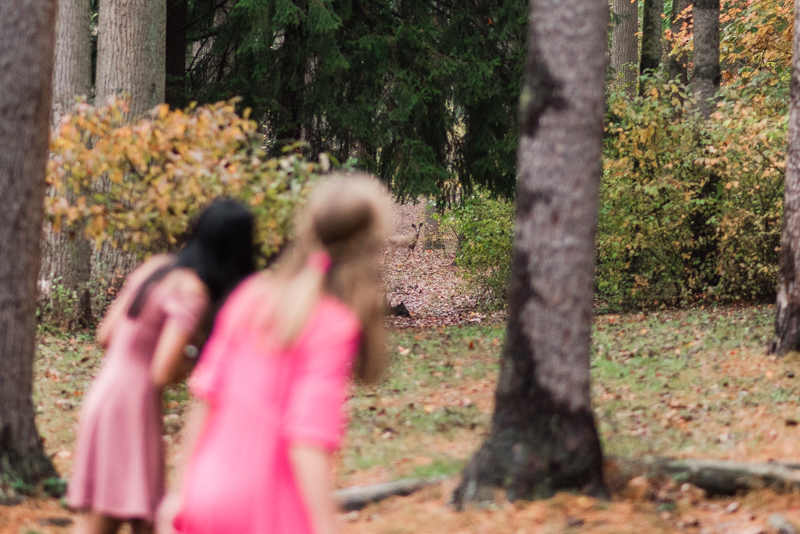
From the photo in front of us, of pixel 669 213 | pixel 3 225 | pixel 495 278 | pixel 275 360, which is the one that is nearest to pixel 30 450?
pixel 3 225

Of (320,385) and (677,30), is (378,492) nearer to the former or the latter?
(320,385)

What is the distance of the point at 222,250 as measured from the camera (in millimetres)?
2830

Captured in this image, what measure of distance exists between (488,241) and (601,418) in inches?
426

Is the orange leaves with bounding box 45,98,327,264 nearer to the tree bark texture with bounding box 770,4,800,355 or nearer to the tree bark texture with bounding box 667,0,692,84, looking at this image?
the tree bark texture with bounding box 770,4,800,355

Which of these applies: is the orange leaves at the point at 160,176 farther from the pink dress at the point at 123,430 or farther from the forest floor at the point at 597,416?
the pink dress at the point at 123,430

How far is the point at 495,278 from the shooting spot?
18500 millimetres

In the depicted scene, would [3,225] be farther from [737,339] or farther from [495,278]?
[495,278]

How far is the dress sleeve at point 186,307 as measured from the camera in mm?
2607

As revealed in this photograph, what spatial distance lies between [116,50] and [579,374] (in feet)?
33.5

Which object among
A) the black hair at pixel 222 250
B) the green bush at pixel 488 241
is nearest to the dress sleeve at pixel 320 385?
the black hair at pixel 222 250

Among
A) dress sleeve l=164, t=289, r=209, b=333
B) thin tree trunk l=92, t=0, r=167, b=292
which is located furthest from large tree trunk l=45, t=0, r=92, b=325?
dress sleeve l=164, t=289, r=209, b=333

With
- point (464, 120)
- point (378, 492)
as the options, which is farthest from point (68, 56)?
point (378, 492)

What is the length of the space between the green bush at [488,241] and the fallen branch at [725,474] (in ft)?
41.0

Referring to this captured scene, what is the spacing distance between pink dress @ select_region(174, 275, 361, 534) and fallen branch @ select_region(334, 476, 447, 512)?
3.12m
